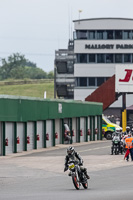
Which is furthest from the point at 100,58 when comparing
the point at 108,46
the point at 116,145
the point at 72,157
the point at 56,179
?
the point at 72,157

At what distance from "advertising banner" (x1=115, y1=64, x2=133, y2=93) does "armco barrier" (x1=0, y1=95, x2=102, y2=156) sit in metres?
5.72

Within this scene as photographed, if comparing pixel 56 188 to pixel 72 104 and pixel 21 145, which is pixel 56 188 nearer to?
pixel 21 145

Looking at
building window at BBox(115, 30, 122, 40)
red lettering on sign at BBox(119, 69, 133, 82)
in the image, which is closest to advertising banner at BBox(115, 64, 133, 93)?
red lettering on sign at BBox(119, 69, 133, 82)

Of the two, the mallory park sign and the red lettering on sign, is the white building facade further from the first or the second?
the red lettering on sign

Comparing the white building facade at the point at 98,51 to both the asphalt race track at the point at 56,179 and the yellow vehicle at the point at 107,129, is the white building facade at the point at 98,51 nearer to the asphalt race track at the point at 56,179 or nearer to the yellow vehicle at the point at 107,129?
the yellow vehicle at the point at 107,129

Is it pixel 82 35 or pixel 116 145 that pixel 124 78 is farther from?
pixel 82 35

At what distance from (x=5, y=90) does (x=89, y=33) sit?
77.9 m

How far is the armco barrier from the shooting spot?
4394 cm

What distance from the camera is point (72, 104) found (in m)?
61.0

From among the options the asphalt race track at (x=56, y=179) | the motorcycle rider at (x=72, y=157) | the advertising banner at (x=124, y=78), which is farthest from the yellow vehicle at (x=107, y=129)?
the motorcycle rider at (x=72, y=157)

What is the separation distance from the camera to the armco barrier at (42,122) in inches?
1730

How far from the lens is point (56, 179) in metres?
27.6

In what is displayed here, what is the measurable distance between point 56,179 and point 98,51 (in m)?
79.8

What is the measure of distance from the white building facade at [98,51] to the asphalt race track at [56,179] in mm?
64731
